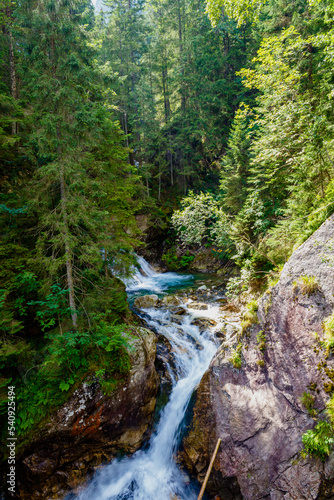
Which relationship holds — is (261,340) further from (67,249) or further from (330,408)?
(67,249)

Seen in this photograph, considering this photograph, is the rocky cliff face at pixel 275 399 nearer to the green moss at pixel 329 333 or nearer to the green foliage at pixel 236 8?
the green moss at pixel 329 333

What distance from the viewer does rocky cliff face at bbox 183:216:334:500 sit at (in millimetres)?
4117

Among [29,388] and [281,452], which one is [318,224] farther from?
[29,388]

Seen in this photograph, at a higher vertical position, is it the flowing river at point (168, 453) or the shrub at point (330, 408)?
the shrub at point (330, 408)

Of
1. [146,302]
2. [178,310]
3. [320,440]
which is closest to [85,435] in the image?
[320,440]

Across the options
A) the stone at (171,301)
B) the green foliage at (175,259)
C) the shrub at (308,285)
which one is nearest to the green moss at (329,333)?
the shrub at (308,285)

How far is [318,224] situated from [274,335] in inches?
114

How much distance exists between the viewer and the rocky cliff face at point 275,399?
4.12m

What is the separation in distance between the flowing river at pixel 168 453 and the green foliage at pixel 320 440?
10.6 ft

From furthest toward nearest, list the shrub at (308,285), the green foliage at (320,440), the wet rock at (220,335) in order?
1. the wet rock at (220,335)
2. the shrub at (308,285)
3. the green foliage at (320,440)

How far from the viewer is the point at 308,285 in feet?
15.6

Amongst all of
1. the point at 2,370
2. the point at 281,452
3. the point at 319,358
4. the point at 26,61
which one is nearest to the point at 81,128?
the point at 26,61

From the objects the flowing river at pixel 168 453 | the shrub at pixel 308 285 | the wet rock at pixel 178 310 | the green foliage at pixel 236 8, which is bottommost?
the flowing river at pixel 168 453

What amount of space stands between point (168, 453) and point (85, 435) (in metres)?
2.34
